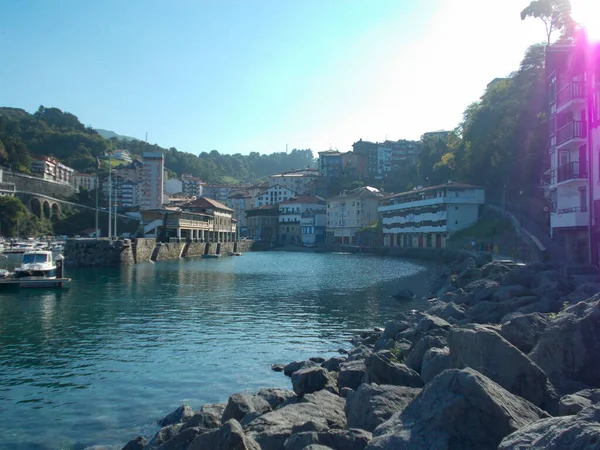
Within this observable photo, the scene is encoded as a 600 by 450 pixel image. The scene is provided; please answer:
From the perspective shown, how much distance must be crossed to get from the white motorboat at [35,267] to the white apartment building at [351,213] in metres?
73.7

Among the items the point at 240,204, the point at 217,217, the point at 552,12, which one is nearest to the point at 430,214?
the point at 552,12

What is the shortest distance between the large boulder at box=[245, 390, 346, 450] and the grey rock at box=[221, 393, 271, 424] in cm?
115

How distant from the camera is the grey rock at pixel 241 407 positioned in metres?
10.5

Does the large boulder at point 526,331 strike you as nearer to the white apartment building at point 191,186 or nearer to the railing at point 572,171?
the railing at point 572,171

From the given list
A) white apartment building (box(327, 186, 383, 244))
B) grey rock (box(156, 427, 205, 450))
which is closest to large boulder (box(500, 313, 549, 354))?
grey rock (box(156, 427, 205, 450))

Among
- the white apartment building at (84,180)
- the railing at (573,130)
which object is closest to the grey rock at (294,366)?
the railing at (573,130)

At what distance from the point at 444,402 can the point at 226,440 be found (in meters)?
2.97

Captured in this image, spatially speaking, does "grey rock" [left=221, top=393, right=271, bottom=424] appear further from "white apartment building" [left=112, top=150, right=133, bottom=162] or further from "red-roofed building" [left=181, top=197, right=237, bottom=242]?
"white apartment building" [left=112, top=150, right=133, bottom=162]

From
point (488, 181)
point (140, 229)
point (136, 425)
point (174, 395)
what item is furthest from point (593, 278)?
point (140, 229)

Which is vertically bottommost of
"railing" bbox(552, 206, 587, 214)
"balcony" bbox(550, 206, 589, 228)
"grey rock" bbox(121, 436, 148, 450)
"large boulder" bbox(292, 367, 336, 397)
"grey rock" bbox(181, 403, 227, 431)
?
"grey rock" bbox(121, 436, 148, 450)

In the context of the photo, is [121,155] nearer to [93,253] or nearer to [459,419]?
[93,253]

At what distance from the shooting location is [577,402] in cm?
686

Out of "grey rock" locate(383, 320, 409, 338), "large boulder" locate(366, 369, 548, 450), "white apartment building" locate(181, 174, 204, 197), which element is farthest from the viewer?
"white apartment building" locate(181, 174, 204, 197)

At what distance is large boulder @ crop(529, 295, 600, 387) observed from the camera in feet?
29.7
